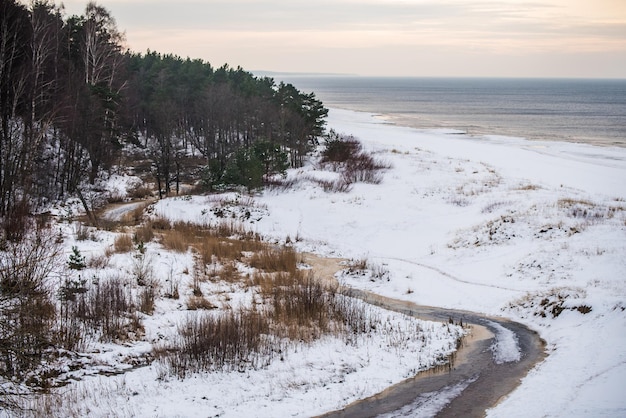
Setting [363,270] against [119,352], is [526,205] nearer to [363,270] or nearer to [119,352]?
[363,270]

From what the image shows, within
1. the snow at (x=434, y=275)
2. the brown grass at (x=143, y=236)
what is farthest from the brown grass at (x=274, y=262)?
the brown grass at (x=143, y=236)

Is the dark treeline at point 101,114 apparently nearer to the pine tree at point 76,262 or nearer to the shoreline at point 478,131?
the pine tree at point 76,262

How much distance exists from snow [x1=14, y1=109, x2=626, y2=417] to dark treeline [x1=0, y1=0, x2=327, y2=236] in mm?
5401

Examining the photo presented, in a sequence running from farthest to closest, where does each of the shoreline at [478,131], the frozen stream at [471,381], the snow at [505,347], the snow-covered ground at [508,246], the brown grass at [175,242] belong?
1. the shoreline at [478,131]
2. the brown grass at [175,242]
3. the snow at [505,347]
4. the snow-covered ground at [508,246]
5. the frozen stream at [471,381]

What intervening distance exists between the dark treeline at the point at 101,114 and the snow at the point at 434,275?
17.7ft

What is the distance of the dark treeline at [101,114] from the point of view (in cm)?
2994

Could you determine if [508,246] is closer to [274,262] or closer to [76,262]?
[274,262]

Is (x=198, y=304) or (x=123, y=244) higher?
(x=123, y=244)

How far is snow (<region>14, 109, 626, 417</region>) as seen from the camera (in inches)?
404

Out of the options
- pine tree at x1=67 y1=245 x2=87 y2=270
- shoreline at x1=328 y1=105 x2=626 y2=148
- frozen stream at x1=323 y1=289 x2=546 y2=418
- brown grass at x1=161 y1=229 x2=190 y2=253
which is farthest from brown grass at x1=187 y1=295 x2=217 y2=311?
shoreline at x1=328 y1=105 x2=626 y2=148

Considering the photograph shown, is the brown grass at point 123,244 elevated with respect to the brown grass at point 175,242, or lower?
elevated

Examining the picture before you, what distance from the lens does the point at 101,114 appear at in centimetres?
4244

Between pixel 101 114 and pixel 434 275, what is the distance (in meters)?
31.1

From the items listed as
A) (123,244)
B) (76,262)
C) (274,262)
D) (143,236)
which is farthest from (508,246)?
(76,262)
